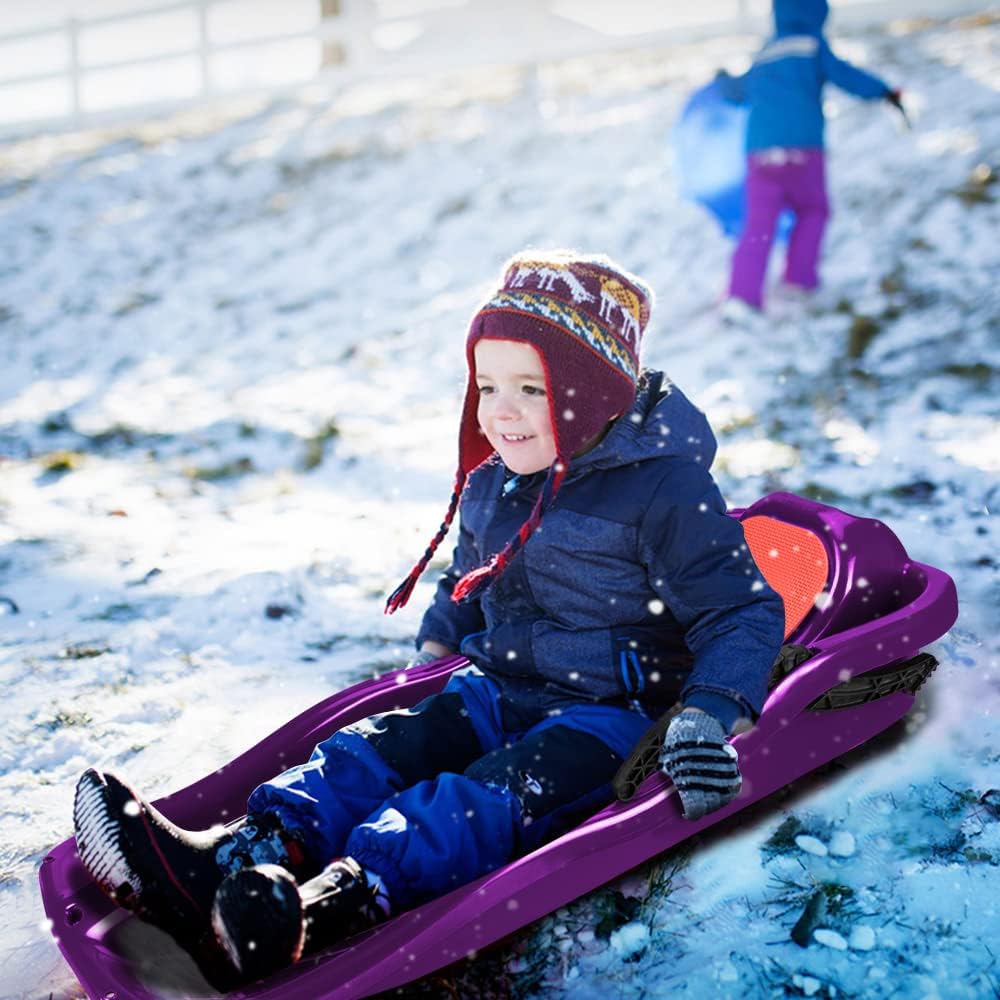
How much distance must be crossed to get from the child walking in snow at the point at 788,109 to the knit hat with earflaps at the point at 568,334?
3.76 meters

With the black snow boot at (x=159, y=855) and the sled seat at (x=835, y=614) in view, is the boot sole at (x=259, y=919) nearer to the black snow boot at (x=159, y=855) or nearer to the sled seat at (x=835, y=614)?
the black snow boot at (x=159, y=855)

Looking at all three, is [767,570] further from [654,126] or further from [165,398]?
[654,126]

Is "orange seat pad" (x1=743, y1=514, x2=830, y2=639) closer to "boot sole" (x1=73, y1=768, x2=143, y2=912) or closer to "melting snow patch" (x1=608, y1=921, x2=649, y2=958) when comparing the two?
"melting snow patch" (x1=608, y1=921, x2=649, y2=958)

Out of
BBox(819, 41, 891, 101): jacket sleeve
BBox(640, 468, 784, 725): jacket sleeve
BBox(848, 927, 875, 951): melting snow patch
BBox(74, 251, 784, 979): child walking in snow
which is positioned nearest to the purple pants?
BBox(819, 41, 891, 101): jacket sleeve

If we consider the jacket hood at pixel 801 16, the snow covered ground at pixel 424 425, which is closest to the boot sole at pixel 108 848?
the snow covered ground at pixel 424 425

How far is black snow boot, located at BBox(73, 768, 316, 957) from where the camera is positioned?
5.36 ft

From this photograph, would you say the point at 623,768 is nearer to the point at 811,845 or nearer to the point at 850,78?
the point at 811,845

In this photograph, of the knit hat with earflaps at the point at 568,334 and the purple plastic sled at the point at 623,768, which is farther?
the knit hat with earflaps at the point at 568,334

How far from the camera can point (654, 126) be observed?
28.7 ft

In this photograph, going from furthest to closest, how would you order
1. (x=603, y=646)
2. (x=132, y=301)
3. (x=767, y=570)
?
(x=132, y=301)
(x=767, y=570)
(x=603, y=646)

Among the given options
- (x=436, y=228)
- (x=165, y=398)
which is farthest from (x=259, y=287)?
(x=165, y=398)

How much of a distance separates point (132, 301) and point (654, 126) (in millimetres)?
4491

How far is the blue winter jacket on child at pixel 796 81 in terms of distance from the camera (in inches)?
213

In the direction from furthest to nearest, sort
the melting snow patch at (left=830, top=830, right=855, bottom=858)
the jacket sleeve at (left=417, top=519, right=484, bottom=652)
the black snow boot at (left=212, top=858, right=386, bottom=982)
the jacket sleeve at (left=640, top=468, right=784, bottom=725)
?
the jacket sleeve at (left=417, top=519, right=484, bottom=652), the melting snow patch at (left=830, top=830, right=855, bottom=858), the jacket sleeve at (left=640, top=468, right=784, bottom=725), the black snow boot at (left=212, top=858, right=386, bottom=982)
